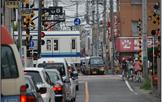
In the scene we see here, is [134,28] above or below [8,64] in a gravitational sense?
below

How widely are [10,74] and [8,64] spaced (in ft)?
0.60

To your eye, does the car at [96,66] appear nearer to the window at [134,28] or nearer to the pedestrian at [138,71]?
the window at [134,28]

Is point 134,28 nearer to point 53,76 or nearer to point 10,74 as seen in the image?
point 53,76

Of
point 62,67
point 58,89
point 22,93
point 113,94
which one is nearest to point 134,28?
point 113,94

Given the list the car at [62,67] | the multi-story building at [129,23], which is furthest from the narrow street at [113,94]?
the multi-story building at [129,23]

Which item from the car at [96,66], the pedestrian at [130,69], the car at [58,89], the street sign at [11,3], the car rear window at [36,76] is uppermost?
the street sign at [11,3]

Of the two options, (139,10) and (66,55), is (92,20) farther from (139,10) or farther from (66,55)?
(66,55)

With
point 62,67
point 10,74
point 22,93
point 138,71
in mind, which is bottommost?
point 138,71

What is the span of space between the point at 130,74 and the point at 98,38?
6756cm

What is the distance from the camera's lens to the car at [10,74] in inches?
452

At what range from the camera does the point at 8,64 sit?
461 inches

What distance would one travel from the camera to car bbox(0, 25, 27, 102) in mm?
11492

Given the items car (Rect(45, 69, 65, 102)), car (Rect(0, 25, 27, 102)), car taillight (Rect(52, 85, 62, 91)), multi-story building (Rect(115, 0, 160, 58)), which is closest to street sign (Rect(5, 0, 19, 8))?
car (Rect(45, 69, 65, 102))

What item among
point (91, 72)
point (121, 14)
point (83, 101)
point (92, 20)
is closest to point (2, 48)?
point (83, 101)
